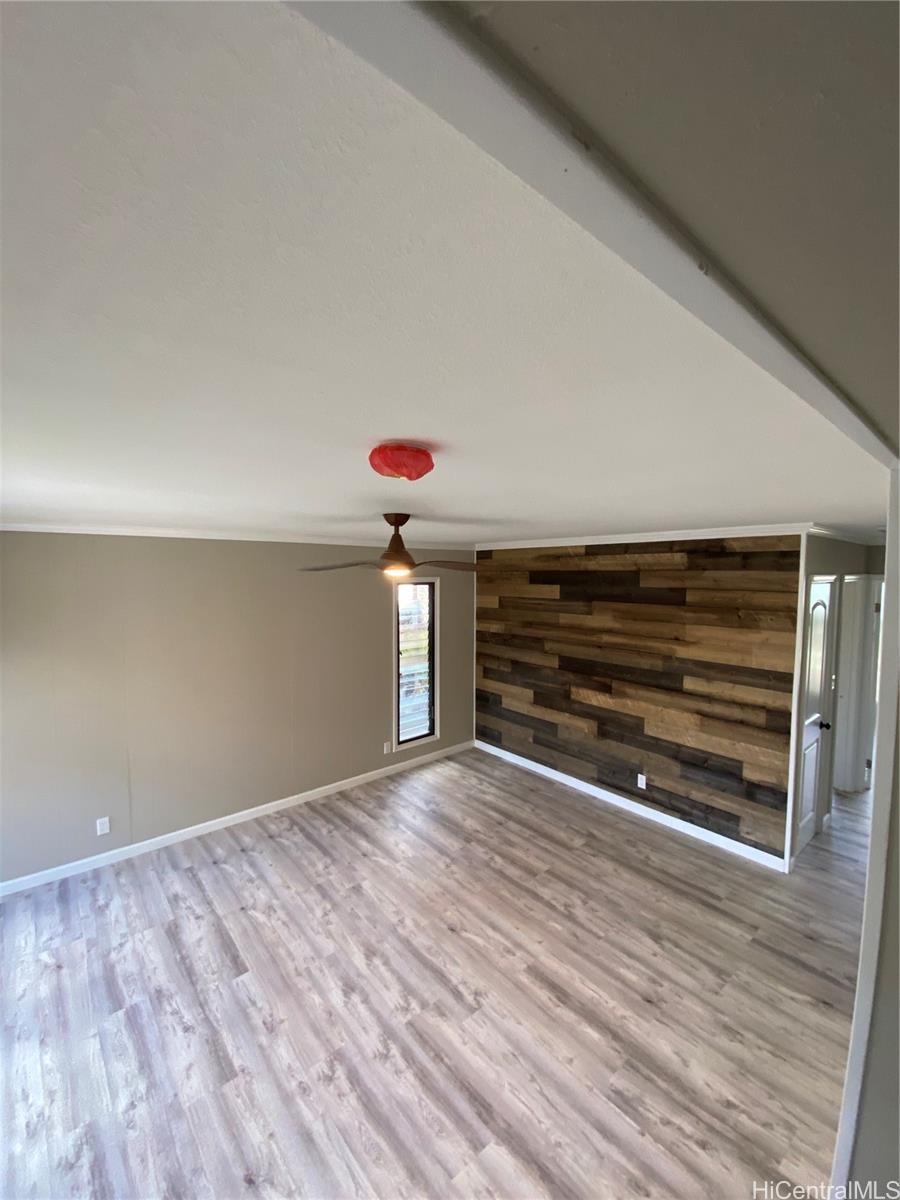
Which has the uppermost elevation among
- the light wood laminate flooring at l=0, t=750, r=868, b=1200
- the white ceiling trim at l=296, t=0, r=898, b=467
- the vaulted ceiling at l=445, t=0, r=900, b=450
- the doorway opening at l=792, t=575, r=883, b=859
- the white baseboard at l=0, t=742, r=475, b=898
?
the vaulted ceiling at l=445, t=0, r=900, b=450

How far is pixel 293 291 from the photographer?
2.05 feet

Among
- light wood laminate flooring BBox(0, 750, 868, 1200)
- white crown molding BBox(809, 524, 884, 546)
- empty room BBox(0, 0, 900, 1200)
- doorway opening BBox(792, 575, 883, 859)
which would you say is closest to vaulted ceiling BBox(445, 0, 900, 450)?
empty room BBox(0, 0, 900, 1200)

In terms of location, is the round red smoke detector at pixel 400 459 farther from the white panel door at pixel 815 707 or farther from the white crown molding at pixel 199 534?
the white panel door at pixel 815 707

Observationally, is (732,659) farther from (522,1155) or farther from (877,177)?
(877,177)

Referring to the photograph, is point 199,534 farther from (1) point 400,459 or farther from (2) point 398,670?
(1) point 400,459

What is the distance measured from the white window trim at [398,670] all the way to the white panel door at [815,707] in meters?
3.21

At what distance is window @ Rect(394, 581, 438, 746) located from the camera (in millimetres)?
5074

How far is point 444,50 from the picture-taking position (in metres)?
0.25

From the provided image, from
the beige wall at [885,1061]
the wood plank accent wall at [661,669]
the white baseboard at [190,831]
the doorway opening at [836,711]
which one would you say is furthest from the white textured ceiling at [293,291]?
the white baseboard at [190,831]

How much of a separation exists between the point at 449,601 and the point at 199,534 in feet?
8.36

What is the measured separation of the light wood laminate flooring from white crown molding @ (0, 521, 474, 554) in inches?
92.3

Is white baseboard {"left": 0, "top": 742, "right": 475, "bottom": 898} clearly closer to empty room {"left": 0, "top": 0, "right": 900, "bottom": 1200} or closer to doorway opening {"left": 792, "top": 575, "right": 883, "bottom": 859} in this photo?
empty room {"left": 0, "top": 0, "right": 900, "bottom": 1200}

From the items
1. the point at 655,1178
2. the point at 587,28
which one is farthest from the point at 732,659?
the point at 587,28

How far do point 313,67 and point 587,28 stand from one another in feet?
0.72
